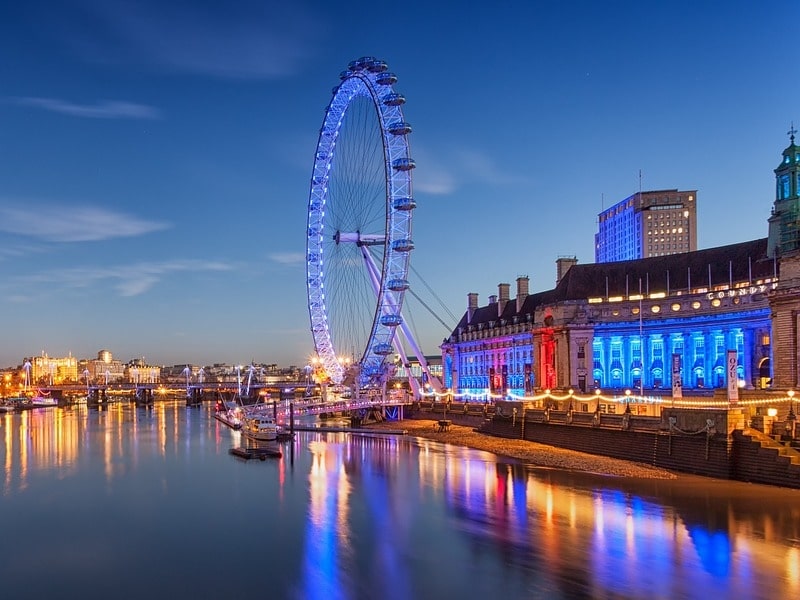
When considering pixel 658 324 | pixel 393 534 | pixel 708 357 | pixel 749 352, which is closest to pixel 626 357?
pixel 658 324

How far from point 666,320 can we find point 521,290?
30109 mm


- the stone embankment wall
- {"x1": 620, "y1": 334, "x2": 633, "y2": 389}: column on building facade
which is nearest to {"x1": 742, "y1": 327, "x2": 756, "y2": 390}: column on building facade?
{"x1": 620, "y1": 334, "x2": 633, "y2": 389}: column on building facade

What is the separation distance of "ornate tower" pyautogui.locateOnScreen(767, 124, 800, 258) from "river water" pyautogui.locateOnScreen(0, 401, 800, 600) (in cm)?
3118

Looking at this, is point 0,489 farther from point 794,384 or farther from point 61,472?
point 794,384

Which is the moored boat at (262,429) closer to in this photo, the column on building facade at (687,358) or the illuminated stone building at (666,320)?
the illuminated stone building at (666,320)

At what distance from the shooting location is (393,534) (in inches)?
1169

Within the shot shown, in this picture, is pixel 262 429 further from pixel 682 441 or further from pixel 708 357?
pixel 708 357

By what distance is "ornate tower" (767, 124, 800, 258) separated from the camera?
6019cm

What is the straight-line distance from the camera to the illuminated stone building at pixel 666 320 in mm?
65062

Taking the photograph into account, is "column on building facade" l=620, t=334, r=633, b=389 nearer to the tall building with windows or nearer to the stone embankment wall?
the stone embankment wall

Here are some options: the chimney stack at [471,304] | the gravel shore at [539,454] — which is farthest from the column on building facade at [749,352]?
the chimney stack at [471,304]

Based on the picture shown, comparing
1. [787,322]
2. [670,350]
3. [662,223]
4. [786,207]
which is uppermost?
[662,223]

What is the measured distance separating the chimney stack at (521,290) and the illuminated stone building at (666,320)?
672 centimetres

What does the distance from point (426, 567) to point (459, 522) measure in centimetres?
637
